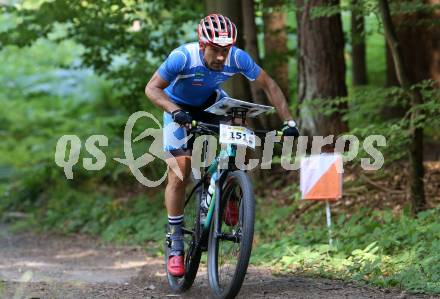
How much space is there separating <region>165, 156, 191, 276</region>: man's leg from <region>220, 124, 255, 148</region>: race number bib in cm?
78

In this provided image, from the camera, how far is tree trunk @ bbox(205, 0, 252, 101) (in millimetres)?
9961

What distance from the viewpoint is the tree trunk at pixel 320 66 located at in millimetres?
9367

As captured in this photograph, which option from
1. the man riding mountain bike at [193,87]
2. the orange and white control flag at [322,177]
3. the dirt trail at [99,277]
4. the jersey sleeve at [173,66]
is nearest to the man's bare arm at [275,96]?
the man riding mountain bike at [193,87]

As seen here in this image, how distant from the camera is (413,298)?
4824mm

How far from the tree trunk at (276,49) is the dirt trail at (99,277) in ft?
12.7

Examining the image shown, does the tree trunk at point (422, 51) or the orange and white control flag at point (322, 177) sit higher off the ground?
the tree trunk at point (422, 51)

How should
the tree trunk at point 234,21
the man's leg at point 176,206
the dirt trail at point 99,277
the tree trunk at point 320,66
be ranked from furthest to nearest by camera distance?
the tree trunk at point 234,21, the tree trunk at point 320,66, the man's leg at point 176,206, the dirt trail at point 99,277

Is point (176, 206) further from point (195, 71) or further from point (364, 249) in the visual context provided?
point (364, 249)

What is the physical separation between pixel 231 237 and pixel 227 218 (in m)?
0.18

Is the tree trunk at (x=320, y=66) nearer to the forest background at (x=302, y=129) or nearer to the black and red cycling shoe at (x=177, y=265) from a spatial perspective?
the forest background at (x=302, y=129)

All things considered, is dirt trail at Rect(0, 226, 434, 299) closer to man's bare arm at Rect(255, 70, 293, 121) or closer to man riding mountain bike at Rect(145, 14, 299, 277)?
man riding mountain bike at Rect(145, 14, 299, 277)

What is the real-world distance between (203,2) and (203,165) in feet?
18.0

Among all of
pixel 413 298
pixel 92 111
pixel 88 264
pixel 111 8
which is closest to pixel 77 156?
pixel 111 8

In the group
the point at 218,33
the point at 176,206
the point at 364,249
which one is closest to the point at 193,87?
the point at 218,33
